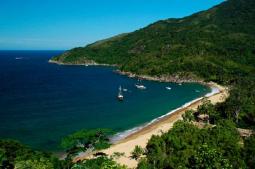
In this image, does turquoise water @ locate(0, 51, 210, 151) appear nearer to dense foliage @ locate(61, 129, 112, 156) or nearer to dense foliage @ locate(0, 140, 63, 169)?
dense foliage @ locate(0, 140, 63, 169)

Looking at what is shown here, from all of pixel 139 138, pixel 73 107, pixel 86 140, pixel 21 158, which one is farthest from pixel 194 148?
pixel 73 107

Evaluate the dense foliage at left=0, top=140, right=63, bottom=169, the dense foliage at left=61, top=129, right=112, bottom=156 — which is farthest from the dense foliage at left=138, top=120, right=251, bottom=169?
the dense foliage at left=0, top=140, right=63, bottom=169

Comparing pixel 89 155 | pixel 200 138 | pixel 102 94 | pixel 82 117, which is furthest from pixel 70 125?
pixel 102 94

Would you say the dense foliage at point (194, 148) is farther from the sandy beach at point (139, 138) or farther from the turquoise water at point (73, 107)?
the turquoise water at point (73, 107)

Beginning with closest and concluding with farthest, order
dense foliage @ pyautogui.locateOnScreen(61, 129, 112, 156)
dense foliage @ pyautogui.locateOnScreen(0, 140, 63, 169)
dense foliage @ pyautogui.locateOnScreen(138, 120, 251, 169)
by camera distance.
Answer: dense foliage @ pyautogui.locateOnScreen(0, 140, 63, 169) < dense foliage @ pyautogui.locateOnScreen(61, 129, 112, 156) < dense foliage @ pyautogui.locateOnScreen(138, 120, 251, 169)

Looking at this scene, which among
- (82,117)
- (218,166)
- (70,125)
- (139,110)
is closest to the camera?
(218,166)

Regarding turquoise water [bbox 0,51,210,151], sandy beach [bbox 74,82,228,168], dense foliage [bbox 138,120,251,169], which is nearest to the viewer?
dense foliage [bbox 138,120,251,169]

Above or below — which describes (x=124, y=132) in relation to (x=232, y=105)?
below

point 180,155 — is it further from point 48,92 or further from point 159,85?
point 159,85
